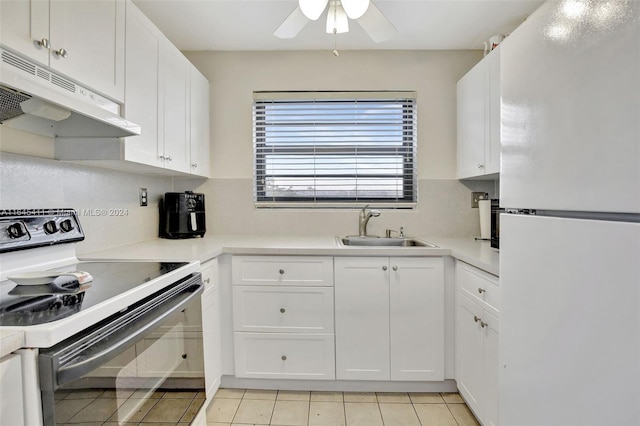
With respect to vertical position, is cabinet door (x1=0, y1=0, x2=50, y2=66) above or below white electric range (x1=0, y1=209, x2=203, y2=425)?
above

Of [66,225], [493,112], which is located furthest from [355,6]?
[66,225]

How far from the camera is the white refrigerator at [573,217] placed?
1.89 feet

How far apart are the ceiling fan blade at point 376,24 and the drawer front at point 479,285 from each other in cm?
134

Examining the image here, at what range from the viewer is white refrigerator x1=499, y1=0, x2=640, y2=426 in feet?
1.89

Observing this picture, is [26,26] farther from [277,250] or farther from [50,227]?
[277,250]

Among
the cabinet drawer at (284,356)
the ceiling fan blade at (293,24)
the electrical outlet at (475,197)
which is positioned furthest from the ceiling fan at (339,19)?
the cabinet drawer at (284,356)

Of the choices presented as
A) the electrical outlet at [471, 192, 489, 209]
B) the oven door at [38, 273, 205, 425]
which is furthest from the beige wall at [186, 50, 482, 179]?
the oven door at [38, 273, 205, 425]

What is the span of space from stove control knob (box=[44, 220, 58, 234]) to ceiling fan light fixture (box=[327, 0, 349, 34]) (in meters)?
1.62

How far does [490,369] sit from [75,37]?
2.19 m

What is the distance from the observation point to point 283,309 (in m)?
1.97

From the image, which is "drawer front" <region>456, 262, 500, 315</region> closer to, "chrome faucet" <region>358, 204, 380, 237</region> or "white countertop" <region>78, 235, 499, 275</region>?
"white countertop" <region>78, 235, 499, 275</region>

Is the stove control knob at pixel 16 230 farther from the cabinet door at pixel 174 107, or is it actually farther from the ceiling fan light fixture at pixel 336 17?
the ceiling fan light fixture at pixel 336 17

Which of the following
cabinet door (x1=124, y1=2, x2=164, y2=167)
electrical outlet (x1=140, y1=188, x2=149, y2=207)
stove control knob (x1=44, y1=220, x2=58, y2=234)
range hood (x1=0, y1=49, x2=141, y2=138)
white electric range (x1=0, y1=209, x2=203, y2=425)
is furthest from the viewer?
electrical outlet (x1=140, y1=188, x2=149, y2=207)

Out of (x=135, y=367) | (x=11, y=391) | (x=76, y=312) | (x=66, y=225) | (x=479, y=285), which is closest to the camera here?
(x=11, y=391)
